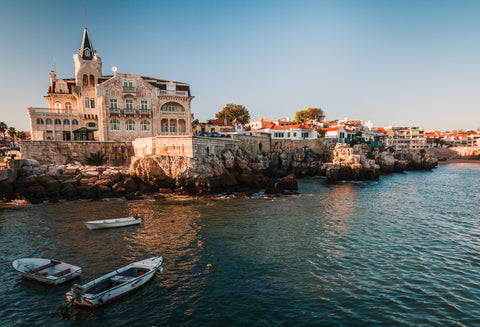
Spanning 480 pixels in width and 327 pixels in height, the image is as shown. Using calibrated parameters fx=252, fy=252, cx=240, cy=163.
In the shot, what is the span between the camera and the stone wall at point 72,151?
4119cm

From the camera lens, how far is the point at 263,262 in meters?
16.3

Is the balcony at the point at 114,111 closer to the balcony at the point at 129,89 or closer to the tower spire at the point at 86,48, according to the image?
the balcony at the point at 129,89

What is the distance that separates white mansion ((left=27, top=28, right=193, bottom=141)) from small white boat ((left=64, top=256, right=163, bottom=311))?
39623mm

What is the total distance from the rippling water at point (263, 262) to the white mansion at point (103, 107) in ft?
75.8

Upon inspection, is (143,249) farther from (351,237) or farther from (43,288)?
(351,237)

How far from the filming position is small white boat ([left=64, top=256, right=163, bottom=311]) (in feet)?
39.2

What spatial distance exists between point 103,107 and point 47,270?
40.4 meters

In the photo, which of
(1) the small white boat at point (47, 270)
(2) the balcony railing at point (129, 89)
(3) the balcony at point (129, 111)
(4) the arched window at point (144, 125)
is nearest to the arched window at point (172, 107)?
(4) the arched window at point (144, 125)

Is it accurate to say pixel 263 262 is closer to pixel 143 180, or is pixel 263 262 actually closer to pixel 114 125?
pixel 143 180

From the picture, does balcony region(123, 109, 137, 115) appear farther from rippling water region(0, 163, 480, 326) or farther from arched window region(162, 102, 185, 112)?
rippling water region(0, 163, 480, 326)

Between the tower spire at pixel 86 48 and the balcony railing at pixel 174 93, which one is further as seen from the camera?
the balcony railing at pixel 174 93

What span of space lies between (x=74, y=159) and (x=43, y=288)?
117ft

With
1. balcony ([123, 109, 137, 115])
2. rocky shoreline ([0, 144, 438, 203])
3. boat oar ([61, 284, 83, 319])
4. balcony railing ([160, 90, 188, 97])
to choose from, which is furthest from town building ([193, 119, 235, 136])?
boat oar ([61, 284, 83, 319])

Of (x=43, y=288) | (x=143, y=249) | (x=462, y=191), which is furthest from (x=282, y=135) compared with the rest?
(x=43, y=288)
